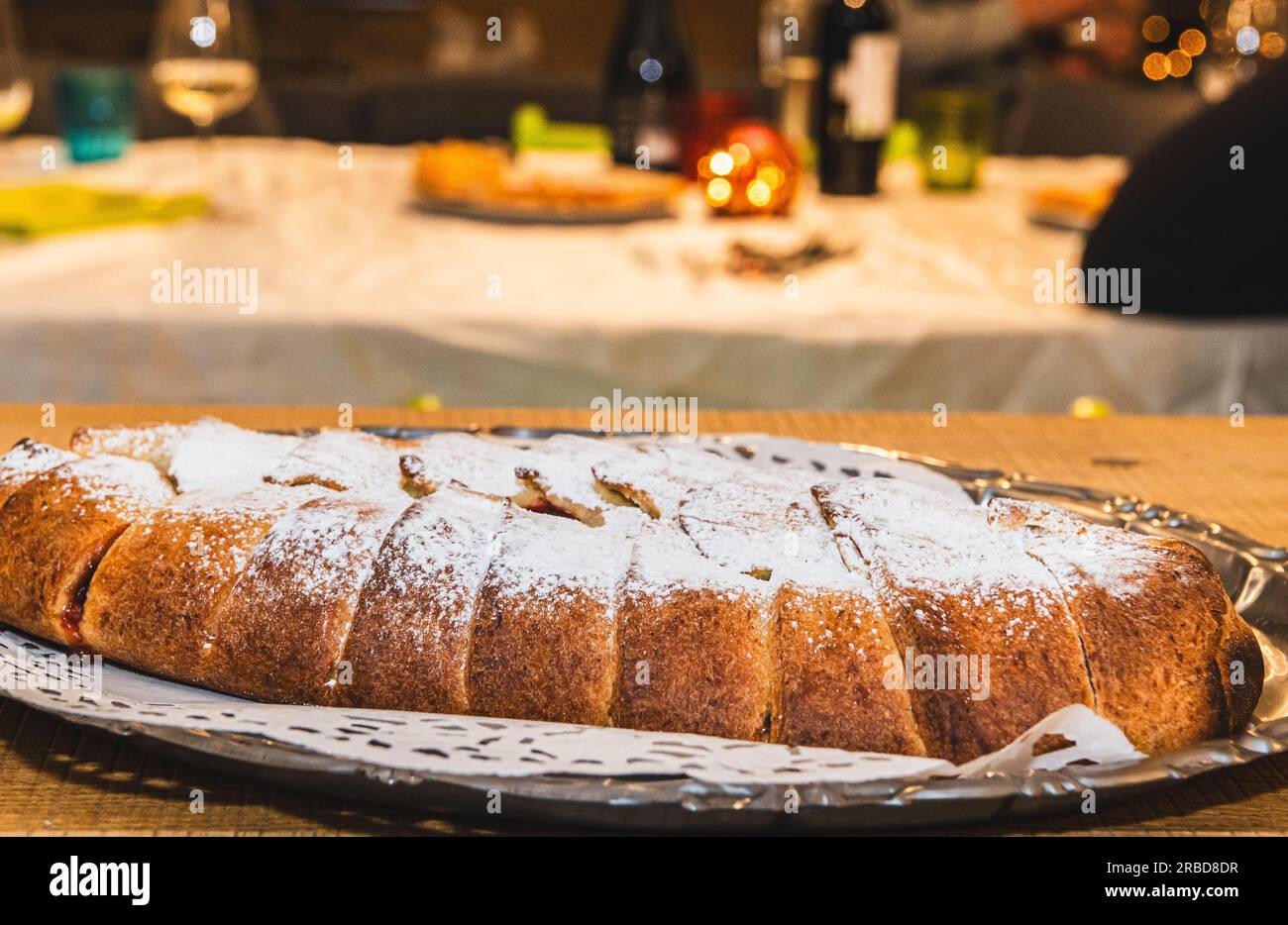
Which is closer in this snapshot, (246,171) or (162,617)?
(162,617)

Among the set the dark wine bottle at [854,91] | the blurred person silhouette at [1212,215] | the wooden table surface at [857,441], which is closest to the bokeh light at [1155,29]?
the dark wine bottle at [854,91]

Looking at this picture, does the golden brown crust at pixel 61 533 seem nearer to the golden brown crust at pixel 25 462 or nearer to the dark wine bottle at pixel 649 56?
the golden brown crust at pixel 25 462

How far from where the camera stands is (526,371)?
1.64 meters

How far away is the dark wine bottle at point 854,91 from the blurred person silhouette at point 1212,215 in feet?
1.81

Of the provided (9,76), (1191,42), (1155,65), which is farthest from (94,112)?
(1191,42)

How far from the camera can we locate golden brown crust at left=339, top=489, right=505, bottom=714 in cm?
64

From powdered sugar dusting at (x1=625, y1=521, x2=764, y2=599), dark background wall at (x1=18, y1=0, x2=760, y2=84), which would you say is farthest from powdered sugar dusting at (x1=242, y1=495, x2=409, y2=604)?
dark background wall at (x1=18, y1=0, x2=760, y2=84)

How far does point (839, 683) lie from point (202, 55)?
162 centimetres

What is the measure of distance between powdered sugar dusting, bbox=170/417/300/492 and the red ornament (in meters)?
1.38

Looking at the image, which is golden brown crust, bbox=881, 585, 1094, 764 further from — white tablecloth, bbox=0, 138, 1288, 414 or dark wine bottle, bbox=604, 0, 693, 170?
dark wine bottle, bbox=604, 0, 693, 170

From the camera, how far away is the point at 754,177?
2104mm

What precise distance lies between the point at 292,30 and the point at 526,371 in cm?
487

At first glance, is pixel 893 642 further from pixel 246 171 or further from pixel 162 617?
pixel 246 171
